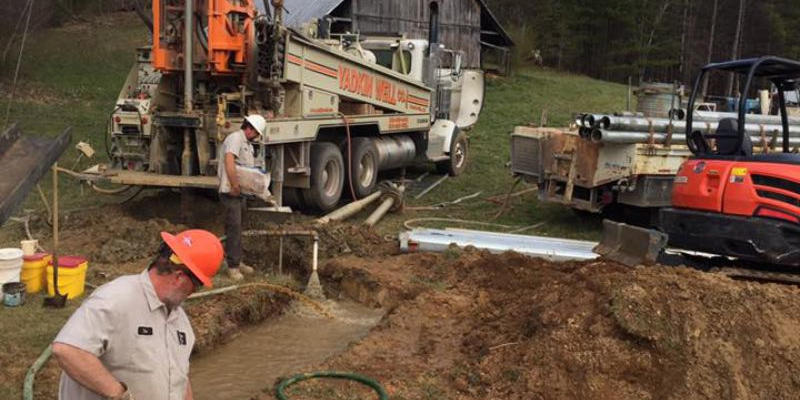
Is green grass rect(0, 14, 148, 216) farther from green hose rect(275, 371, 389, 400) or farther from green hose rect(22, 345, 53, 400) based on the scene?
green hose rect(275, 371, 389, 400)

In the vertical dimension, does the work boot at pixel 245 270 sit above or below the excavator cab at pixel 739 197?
below

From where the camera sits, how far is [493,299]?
294 inches

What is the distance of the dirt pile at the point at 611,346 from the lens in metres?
5.15

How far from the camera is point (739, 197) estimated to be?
6.98m

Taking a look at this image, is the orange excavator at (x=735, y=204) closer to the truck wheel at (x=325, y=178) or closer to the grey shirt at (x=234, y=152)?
the grey shirt at (x=234, y=152)

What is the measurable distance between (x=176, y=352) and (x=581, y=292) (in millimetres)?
3688

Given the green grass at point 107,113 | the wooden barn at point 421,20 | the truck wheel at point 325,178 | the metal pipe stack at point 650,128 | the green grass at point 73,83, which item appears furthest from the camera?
the wooden barn at point 421,20

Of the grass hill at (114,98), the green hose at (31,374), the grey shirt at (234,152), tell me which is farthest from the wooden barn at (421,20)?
the green hose at (31,374)

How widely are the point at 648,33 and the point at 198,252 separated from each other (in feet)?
154

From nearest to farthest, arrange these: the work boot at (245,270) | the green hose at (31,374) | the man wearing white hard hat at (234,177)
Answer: the green hose at (31,374)
the man wearing white hard hat at (234,177)
the work boot at (245,270)

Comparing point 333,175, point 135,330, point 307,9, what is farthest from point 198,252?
point 307,9

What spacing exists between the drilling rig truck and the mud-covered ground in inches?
104

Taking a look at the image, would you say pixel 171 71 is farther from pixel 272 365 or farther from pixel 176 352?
pixel 176 352

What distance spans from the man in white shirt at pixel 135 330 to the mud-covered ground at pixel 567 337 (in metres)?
2.24
